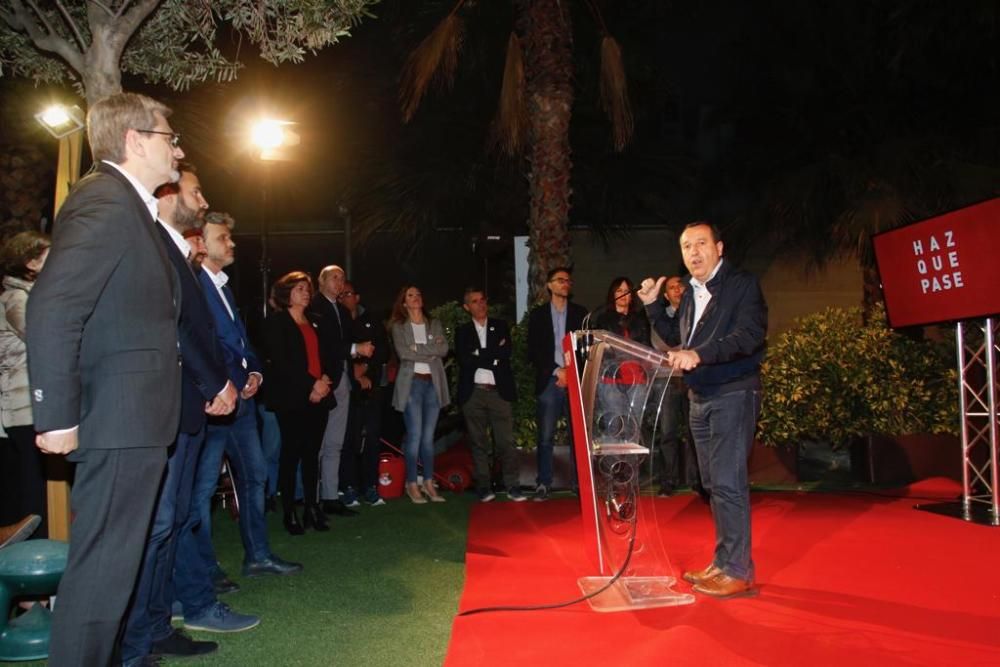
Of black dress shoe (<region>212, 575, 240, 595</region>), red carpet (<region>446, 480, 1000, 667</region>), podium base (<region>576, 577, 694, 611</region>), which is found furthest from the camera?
black dress shoe (<region>212, 575, 240, 595</region>)

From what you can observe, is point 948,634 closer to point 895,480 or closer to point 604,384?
point 604,384

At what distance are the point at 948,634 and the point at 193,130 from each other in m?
8.25

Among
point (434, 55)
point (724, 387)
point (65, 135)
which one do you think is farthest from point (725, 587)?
point (434, 55)

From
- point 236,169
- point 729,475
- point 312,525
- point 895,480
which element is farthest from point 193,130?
point 895,480

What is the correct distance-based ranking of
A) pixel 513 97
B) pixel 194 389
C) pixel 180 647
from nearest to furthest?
pixel 194 389, pixel 180 647, pixel 513 97

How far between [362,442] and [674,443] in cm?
280

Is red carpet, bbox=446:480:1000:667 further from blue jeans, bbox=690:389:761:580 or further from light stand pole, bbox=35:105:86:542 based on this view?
light stand pole, bbox=35:105:86:542

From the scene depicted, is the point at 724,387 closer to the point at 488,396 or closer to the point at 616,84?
the point at 488,396

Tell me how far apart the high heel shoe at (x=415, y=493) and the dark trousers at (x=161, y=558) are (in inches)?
148

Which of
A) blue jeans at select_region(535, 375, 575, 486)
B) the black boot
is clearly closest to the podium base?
the black boot

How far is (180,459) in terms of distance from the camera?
343 centimetres

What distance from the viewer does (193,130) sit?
9.09 metres

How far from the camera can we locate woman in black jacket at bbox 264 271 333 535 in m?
5.96

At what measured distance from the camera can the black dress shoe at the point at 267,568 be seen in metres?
4.93
